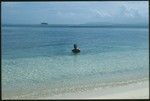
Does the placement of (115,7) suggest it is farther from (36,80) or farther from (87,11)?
(36,80)

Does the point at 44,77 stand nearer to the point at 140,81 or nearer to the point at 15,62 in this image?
the point at 140,81

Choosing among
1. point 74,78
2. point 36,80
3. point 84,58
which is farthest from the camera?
point 84,58

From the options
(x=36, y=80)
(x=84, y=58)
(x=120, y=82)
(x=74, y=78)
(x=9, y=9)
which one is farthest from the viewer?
(x=9, y=9)

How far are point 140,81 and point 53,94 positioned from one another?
2176 millimetres

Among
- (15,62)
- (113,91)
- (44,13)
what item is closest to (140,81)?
(113,91)

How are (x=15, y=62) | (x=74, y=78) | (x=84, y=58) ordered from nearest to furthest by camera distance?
(x=74, y=78) < (x=15, y=62) < (x=84, y=58)

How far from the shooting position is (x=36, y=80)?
881 centimetres

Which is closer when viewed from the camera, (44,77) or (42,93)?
(42,93)

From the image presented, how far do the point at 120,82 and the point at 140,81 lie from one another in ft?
1.41

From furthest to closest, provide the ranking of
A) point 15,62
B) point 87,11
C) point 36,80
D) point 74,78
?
point 87,11
point 15,62
point 74,78
point 36,80

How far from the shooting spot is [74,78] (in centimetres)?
947

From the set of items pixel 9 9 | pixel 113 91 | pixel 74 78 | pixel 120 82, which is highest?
pixel 9 9

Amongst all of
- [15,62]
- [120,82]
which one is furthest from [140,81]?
[15,62]

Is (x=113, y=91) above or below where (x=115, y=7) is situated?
below
